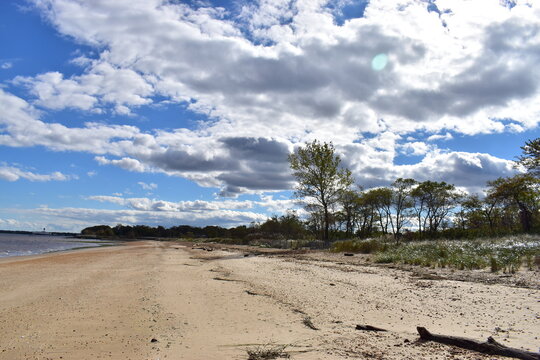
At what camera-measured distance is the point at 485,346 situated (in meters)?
4.59

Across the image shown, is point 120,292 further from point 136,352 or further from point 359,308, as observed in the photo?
point 359,308

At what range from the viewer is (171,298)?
841cm

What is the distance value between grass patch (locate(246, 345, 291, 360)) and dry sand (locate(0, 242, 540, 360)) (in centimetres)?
11

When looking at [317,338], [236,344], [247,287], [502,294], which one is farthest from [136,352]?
[502,294]

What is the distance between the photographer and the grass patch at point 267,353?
179 inches

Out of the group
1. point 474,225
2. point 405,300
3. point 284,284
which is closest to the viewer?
point 405,300

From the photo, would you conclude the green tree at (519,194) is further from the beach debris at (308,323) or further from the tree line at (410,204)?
the beach debris at (308,323)

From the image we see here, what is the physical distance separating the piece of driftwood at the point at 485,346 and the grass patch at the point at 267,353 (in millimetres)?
1963

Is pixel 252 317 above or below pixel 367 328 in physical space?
below

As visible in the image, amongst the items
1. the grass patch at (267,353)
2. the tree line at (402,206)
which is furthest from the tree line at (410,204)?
A: the grass patch at (267,353)

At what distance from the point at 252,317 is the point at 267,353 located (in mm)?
2174

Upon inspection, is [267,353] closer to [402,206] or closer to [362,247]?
[362,247]

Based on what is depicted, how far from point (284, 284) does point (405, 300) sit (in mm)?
3468

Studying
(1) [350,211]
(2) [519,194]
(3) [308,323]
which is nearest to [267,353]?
(3) [308,323]
